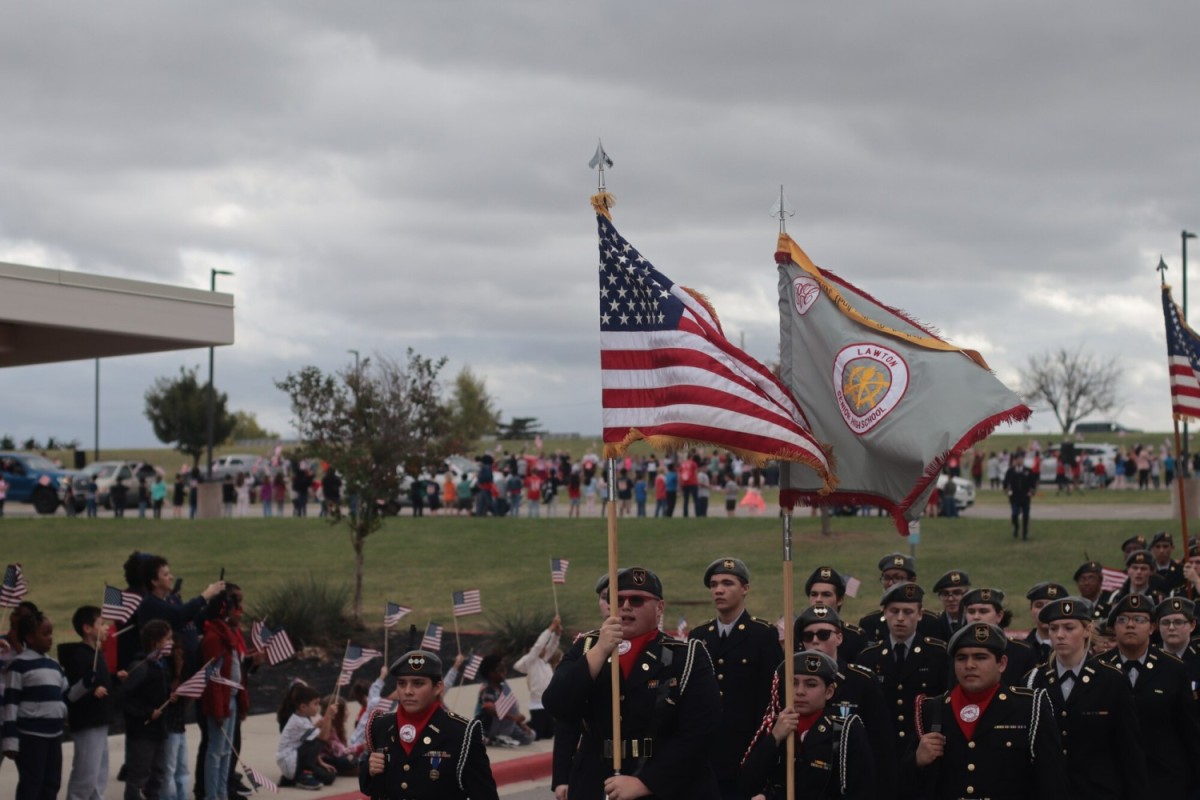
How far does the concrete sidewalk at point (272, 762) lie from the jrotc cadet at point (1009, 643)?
628cm

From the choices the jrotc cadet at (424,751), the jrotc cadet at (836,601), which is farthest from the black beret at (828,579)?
the jrotc cadet at (424,751)

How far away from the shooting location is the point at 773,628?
9.16 meters

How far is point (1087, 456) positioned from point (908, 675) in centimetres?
5144

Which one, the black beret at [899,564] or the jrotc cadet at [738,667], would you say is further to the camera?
the black beret at [899,564]

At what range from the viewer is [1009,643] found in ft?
30.8

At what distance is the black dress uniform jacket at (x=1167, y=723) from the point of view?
365 inches

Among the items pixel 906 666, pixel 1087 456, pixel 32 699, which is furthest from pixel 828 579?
pixel 1087 456

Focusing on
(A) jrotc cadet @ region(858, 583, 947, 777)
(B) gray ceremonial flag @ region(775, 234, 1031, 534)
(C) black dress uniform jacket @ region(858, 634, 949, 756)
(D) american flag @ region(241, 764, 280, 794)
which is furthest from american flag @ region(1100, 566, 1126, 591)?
(D) american flag @ region(241, 764, 280, 794)

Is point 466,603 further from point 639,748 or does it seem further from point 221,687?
point 639,748

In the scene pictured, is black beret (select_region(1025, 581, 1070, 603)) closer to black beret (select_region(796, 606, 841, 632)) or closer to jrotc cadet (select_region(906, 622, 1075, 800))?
black beret (select_region(796, 606, 841, 632))

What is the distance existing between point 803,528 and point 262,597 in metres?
17.1

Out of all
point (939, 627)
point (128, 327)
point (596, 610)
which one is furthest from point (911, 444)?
point (596, 610)

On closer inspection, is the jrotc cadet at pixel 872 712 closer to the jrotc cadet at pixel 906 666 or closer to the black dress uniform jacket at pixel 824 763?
the black dress uniform jacket at pixel 824 763

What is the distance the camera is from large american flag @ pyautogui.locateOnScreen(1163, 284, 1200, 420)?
52.4ft
